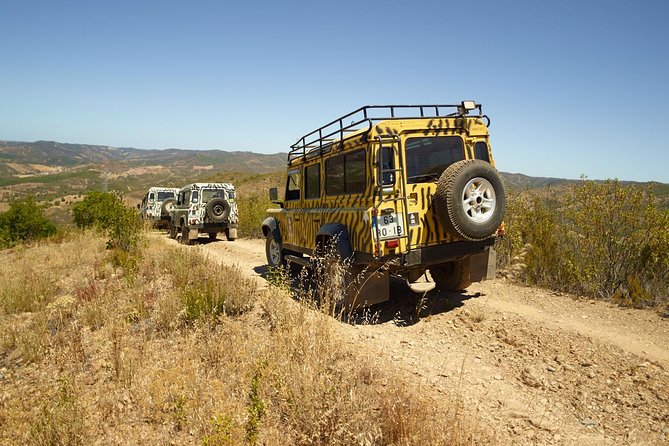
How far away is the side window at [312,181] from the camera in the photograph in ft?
22.8

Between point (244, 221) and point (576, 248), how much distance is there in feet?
41.2

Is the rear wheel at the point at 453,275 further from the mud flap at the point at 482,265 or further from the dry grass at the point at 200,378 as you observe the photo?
the dry grass at the point at 200,378

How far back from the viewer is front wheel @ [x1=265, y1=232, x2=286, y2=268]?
8.68 meters

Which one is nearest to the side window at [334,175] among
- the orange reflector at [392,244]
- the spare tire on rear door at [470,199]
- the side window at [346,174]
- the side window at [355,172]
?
the side window at [346,174]

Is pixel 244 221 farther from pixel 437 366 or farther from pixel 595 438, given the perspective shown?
pixel 595 438

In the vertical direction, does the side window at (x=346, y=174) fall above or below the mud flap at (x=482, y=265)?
above

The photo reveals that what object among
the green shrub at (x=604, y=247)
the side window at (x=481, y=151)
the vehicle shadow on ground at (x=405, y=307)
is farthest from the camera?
the green shrub at (x=604, y=247)

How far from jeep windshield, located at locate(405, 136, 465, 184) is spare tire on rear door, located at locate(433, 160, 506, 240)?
1.45 feet

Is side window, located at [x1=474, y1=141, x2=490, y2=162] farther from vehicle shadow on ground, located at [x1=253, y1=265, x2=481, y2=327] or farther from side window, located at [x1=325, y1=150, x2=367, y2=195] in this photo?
vehicle shadow on ground, located at [x1=253, y1=265, x2=481, y2=327]

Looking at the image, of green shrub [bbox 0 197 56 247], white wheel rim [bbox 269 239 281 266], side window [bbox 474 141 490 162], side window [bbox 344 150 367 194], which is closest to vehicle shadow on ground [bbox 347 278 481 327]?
side window [bbox 344 150 367 194]

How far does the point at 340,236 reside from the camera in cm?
557

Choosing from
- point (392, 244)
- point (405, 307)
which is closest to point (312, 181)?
point (392, 244)

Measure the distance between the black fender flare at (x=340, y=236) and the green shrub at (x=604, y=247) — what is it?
3912mm

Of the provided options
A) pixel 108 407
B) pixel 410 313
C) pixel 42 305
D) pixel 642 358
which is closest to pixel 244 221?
pixel 42 305
